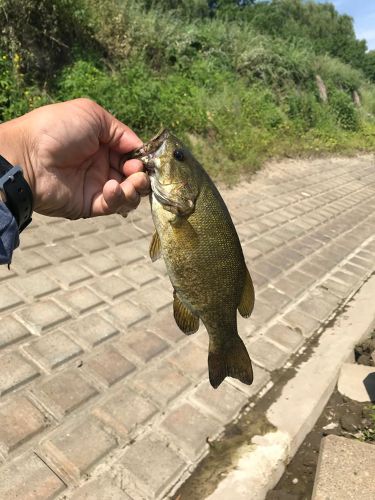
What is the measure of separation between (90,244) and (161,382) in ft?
7.23

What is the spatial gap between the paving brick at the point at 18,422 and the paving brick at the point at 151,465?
61cm

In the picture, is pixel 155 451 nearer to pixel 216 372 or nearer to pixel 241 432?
pixel 241 432

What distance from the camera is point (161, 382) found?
12.0ft

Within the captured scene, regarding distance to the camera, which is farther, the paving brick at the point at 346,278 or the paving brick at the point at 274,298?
the paving brick at the point at 346,278

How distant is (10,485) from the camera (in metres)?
2.68

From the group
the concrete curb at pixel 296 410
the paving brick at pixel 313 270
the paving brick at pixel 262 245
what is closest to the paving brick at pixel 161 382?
the concrete curb at pixel 296 410

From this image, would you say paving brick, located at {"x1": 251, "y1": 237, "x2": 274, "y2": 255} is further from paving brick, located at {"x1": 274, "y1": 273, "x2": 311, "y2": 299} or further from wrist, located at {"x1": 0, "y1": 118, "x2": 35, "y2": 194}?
wrist, located at {"x1": 0, "y1": 118, "x2": 35, "y2": 194}

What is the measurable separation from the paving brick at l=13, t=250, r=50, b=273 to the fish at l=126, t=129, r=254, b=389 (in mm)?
3059

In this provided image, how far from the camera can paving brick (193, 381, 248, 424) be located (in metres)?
3.49

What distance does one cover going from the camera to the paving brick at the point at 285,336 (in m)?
4.44

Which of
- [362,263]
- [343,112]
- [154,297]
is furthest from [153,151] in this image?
[343,112]

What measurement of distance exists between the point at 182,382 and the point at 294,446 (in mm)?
944

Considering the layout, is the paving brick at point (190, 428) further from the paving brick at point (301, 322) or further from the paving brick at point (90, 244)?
the paving brick at point (90, 244)

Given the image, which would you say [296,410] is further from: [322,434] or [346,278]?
[346,278]
